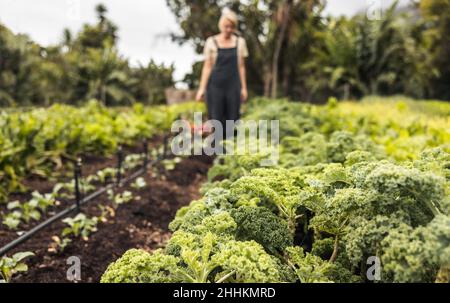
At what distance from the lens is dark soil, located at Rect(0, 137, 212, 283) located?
2.71 metres

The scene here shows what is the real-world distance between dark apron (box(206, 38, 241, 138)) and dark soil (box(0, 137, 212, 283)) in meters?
1.12

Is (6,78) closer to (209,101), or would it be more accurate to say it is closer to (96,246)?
(209,101)

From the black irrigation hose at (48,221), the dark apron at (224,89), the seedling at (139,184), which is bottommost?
the black irrigation hose at (48,221)

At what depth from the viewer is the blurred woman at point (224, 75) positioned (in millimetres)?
5457

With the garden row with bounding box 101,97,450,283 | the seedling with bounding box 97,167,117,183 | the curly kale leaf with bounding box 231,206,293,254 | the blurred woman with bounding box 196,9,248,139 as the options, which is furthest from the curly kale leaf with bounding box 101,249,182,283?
the blurred woman with bounding box 196,9,248,139

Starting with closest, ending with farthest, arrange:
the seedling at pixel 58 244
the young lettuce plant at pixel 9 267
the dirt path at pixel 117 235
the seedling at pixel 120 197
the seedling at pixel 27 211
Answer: the young lettuce plant at pixel 9 267, the dirt path at pixel 117 235, the seedling at pixel 58 244, the seedling at pixel 27 211, the seedling at pixel 120 197

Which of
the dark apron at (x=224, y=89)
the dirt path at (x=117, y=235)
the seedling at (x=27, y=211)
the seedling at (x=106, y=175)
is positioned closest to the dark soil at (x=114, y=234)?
the dirt path at (x=117, y=235)

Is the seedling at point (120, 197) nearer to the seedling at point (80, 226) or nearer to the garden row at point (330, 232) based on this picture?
the seedling at point (80, 226)

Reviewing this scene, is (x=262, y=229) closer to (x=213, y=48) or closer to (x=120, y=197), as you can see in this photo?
(x=120, y=197)

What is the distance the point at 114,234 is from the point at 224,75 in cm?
291

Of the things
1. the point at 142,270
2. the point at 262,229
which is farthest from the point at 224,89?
the point at 142,270

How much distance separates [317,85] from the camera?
17.9m

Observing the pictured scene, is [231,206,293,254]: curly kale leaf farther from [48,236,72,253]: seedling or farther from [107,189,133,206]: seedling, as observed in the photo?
[107,189,133,206]: seedling

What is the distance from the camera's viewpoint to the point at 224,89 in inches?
223
